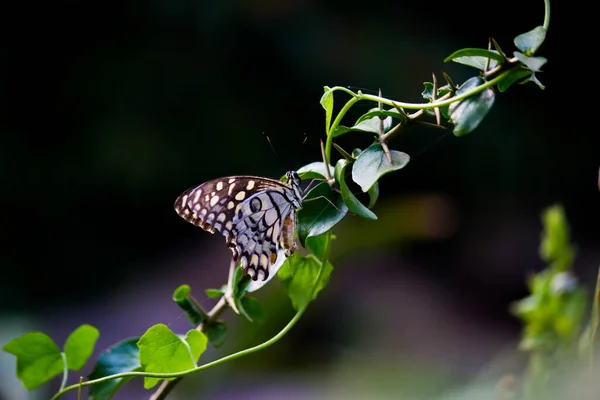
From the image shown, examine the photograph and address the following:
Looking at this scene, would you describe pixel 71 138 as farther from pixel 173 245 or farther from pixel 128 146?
pixel 173 245

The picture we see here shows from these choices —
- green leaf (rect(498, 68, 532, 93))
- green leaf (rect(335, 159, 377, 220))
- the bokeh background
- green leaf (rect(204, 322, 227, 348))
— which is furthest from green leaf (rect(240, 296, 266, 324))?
the bokeh background

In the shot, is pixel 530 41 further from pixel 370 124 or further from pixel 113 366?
pixel 113 366

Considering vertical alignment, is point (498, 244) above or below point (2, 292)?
below

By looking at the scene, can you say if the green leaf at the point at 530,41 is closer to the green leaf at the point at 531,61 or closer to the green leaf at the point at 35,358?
the green leaf at the point at 531,61

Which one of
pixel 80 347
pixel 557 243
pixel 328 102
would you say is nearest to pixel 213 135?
pixel 557 243

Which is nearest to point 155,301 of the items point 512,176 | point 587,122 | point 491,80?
point 512,176

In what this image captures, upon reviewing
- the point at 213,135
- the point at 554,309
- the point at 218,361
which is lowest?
the point at 554,309

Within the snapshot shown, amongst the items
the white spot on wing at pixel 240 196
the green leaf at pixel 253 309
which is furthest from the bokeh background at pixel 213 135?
the green leaf at pixel 253 309
